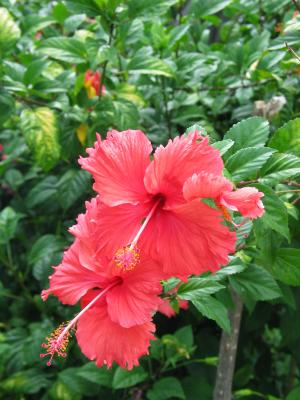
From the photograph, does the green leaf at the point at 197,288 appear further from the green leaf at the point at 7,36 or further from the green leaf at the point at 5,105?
the green leaf at the point at 7,36

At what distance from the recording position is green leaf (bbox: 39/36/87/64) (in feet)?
4.30

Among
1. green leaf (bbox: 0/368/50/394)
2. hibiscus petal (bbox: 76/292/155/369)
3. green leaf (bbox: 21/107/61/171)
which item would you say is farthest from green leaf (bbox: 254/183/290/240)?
green leaf (bbox: 0/368/50/394)

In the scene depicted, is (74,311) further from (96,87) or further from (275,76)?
(275,76)

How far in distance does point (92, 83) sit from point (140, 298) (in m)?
0.91

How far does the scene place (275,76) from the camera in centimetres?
133

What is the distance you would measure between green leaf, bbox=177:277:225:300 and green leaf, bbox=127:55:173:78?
1.94 feet

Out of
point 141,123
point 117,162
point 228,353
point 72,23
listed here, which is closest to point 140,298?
point 117,162

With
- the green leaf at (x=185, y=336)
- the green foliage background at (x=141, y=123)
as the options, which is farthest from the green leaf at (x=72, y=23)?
the green leaf at (x=185, y=336)

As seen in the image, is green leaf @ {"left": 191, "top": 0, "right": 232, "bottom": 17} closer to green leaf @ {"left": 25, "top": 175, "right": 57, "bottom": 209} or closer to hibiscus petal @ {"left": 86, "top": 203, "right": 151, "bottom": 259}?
green leaf @ {"left": 25, "top": 175, "right": 57, "bottom": 209}

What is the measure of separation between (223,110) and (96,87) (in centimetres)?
41

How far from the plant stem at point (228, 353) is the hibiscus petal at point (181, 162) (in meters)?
0.50

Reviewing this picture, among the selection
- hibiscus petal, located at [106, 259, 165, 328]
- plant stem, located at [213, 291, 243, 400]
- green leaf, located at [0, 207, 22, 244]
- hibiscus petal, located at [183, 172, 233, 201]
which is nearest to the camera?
hibiscus petal, located at [183, 172, 233, 201]

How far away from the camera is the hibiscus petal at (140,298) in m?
0.72

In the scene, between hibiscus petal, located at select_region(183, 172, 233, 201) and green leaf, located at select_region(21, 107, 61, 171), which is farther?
green leaf, located at select_region(21, 107, 61, 171)
